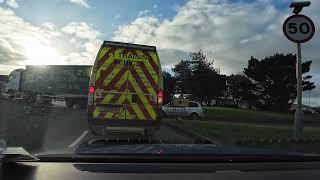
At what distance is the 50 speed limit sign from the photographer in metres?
13.4

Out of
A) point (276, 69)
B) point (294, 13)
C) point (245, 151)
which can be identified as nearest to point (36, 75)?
point (276, 69)

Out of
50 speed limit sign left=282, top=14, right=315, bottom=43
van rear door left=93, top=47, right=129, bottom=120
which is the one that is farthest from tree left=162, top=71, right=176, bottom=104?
50 speed limit sign left=282, top=14, right=315, bottom=43

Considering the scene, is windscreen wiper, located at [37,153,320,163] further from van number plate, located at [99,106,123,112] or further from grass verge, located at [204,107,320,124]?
grass verge, located at [204,107,320,124]

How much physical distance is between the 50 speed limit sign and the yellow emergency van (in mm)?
3768

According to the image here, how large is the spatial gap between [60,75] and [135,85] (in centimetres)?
3839

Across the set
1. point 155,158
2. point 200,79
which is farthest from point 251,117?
point 155,158

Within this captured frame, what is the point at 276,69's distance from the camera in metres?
76.2

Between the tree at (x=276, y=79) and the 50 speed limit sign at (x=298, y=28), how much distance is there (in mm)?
60535

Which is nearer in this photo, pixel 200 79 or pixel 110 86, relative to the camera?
pixel 110 86

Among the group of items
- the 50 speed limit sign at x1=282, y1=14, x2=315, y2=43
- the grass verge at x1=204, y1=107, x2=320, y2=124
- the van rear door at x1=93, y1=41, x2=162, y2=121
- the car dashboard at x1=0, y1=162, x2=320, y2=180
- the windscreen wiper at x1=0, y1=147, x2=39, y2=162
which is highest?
the 50 speed limit sign at x1=282, y1=14, x2=315, y2=43

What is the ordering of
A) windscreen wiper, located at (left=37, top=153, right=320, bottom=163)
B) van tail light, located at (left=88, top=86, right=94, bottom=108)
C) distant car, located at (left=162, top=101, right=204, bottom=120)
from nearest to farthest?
windscreen wiper, located at (left=37, top=153, right=320, bottom=163)
van tail light, located at (left=88, top=86, right=94, bottom=108)
distant car, located at (left=162, top=101, right=204, bottom=120)

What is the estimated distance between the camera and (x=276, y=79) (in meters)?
76.2

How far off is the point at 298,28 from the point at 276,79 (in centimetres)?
6394

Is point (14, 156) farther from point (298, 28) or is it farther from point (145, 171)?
point (298, 28)
